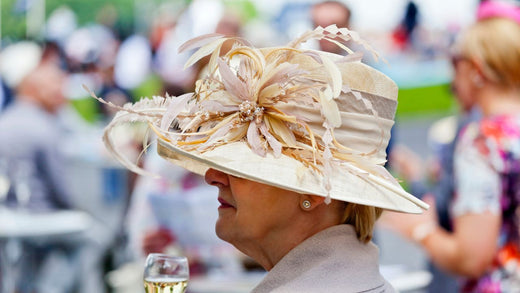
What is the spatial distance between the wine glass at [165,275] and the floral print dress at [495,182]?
1528mm

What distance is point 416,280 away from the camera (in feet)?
12.2

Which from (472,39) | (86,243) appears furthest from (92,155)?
(472,39)

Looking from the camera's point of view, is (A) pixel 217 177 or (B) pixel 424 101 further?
(B) pixel 424 101

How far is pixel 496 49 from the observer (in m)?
2.97

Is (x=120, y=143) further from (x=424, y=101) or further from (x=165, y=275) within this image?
(x=165, y=275)

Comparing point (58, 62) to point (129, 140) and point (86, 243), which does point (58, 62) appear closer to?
point (129, 140)

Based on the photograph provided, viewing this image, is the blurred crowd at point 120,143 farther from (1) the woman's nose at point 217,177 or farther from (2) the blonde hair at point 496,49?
(1) the woman's nose at point 217,177

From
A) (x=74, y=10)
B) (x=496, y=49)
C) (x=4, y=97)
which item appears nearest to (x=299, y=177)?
(x=496, y=49)

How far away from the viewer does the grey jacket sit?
1.56 meters

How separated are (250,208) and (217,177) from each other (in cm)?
10

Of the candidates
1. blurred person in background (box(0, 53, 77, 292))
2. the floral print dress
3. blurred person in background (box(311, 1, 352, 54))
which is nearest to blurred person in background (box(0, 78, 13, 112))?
blurred person in background (box(0, 53, 77, 292))

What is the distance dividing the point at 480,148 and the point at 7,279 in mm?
4034

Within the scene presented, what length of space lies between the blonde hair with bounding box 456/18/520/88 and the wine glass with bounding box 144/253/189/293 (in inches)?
70.3

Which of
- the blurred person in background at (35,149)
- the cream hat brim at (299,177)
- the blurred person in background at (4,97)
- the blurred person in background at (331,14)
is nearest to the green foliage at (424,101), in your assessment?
the blurred person in background at (35,149)
